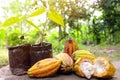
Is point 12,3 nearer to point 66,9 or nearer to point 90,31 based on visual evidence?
point 66,9

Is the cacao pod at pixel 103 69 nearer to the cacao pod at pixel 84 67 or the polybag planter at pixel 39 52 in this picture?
the cacao pod at pixel 84 67

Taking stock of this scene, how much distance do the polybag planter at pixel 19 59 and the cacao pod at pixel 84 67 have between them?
237mm

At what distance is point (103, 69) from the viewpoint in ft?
3.58

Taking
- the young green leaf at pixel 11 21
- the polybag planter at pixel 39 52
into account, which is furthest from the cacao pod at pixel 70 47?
the young green leaf at pixel 11 21

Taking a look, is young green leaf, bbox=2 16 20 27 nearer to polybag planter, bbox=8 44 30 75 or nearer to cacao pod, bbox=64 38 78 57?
polybag planter, bbox=8 44 30 75

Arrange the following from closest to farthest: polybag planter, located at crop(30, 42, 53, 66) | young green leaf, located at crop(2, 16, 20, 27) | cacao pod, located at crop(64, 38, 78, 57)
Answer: young green leaf, located at crop(2, 16, 20, 27), polybag planter, located at crop(30, 42, 53, 66), cacao pod, located at crop(64, 38, 78, 57)

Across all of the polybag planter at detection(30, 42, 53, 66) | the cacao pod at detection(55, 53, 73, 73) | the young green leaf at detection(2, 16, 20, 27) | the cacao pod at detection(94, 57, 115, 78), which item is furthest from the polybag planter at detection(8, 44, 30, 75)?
the young green leaf at detection(2, 16, 20, 27)

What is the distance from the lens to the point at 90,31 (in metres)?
5.09

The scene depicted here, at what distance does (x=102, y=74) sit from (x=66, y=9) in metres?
3.57

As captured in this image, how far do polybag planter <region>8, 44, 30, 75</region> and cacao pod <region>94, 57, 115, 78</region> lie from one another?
319mm

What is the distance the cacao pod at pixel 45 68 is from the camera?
3.61 ft

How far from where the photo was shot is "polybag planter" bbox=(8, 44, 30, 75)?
3.94 feet

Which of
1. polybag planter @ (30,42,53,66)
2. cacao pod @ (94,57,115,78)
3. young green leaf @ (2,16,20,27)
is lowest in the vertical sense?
cacao pod @ (94,57,115,78)

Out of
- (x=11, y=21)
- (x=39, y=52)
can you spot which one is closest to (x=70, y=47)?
(x=39, y=52)
